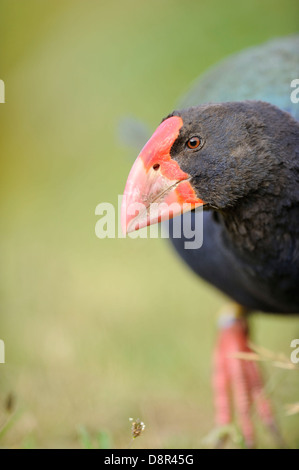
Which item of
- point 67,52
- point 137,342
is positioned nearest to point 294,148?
point 137,342

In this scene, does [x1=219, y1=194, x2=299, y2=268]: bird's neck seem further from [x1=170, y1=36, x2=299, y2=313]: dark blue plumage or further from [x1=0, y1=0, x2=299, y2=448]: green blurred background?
[x1=0, y1=0, x2=299, y2=448]: green blurred background

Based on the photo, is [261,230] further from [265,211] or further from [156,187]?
[156,187]

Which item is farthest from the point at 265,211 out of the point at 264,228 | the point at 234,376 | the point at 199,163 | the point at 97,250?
the point at 97,250

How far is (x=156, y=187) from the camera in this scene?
1.65 meters

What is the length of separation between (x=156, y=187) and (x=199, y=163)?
0.43ft

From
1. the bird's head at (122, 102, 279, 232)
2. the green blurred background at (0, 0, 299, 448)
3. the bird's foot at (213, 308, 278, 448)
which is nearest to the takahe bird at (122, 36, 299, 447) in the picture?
the bird's head at (122, 102, 279, 232)

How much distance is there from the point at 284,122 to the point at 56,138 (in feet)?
13.2

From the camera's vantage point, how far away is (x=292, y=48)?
2.46 m

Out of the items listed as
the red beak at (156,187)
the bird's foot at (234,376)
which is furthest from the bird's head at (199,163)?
the bird's foot at (234,376)

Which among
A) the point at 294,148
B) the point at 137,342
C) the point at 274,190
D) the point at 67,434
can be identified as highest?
the point at 294,148

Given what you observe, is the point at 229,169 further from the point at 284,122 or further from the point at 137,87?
the point at 137,87

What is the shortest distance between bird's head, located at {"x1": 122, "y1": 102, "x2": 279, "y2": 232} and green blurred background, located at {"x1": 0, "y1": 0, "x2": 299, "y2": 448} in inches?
28.0

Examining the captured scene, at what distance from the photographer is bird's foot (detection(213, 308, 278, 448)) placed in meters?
2.57

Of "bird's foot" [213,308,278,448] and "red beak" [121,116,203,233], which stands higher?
"red beak" [121,116,203,233]
